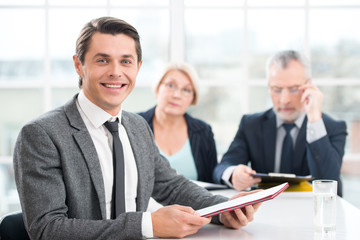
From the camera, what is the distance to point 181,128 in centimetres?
334

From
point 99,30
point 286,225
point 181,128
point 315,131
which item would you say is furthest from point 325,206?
point 181,128

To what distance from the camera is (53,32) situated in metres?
4.09

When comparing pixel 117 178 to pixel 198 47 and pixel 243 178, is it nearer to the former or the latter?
pixel 243 178

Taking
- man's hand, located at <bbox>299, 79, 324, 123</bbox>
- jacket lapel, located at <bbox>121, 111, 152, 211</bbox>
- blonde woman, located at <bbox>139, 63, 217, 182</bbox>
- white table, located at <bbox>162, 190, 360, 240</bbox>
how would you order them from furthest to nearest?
blonde woman, located at <bbox>139, 63, 217, 182</bbox>, man's hand, located at <bbox>299, 79, 324, 123</bbox>, jacket lapel, located at <bbox>121, 111, 152, 211</bbox>, white table, located at <bbox>162, 190, 360, 240</bbox>

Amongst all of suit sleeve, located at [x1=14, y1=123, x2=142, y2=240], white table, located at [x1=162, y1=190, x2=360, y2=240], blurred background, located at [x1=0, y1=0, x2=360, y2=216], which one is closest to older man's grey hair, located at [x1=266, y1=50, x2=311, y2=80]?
white table, located at [x1=162, y1=190, x2=360, y2=240]

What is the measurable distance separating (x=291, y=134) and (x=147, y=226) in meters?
1.60

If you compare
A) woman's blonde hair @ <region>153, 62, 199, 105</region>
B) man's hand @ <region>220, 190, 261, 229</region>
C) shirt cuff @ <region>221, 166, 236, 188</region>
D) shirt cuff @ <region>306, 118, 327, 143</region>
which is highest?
woman's blonde hair @ <region>153, 62, 199, 105</region>

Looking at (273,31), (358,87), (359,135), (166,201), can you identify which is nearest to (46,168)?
(166,201)

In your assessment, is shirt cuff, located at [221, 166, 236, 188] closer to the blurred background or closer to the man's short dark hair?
the man's short dark hair

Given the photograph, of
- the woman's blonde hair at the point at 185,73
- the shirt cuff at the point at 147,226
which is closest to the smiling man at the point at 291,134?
the woman's blonde hair at the point at 185,73

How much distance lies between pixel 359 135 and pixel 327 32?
1.07m

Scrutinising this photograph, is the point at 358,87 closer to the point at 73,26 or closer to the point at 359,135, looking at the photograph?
the point at 359,135

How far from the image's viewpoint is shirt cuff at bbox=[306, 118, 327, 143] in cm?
261

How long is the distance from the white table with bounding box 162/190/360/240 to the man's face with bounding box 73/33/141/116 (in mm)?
579
